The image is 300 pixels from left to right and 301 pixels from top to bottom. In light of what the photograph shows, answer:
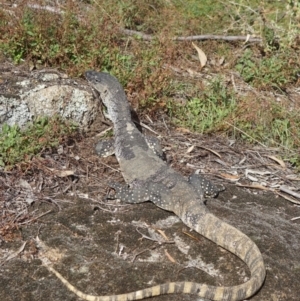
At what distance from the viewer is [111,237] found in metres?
5.77

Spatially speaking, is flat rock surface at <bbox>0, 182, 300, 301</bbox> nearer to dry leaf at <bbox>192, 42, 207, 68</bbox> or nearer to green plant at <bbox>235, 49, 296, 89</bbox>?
green plant at <bbox>235, 49, 296, 89</bbox>

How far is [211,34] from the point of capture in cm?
1009

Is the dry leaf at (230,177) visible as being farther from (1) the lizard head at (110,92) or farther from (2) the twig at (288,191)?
(1) the lizard head at (110,92)

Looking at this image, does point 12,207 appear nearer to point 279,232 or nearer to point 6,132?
point 6,132

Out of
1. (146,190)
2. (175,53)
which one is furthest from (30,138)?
(175,53)

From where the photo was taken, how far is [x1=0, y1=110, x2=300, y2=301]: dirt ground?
5.21 m

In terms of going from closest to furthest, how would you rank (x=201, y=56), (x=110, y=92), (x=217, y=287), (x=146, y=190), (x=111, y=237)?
(x=217, y=287)
(x=111, y=237)
(x=146, y=190)
(x=110, y=92)
(x=201, y=56)

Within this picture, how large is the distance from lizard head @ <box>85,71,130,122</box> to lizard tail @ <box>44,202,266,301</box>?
2.11 m

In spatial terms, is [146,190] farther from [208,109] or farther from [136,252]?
[208,109]

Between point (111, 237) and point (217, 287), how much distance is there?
126cm

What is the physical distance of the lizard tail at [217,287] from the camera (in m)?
4.96

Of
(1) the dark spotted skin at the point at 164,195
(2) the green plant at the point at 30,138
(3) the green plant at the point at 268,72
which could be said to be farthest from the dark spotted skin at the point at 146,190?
(3) the green plant at the point at 268,72

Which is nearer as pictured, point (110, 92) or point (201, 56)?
point (110, 92)

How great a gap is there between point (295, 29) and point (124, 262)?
5746mm
